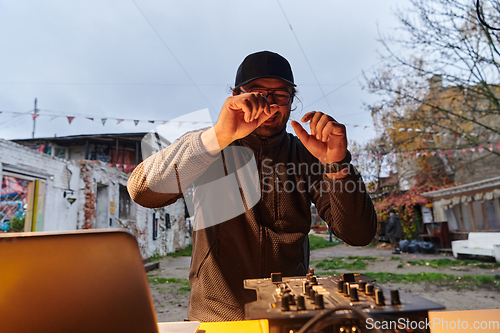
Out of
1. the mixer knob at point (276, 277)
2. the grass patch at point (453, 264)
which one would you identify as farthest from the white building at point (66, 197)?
the grass patch at point (453, 264)

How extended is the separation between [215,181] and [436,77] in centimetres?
708

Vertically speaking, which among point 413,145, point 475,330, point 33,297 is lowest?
point 475,330

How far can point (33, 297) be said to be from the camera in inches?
17.3

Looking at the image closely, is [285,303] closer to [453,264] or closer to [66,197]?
[66,197]

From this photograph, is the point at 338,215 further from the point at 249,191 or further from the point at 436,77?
the point at 436,77

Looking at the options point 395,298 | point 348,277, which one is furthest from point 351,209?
point 395,298

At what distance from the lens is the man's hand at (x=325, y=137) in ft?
3.22

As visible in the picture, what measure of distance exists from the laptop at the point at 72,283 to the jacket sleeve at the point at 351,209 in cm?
82

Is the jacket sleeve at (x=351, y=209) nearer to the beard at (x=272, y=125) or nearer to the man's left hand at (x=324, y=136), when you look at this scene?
the man's left hand at (x=324, y=136)

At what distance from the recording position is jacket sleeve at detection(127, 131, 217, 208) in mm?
1024

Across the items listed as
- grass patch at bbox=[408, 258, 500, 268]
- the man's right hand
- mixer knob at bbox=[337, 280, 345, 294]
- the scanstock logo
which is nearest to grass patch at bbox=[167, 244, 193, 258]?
grass patch at bbox=[408, 258, 500, 268]

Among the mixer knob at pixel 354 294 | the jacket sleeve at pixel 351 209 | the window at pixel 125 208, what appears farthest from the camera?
the window at pixel 125 208

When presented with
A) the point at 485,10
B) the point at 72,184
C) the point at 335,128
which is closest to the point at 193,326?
the point at 335,128

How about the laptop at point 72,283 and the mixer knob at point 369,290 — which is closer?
the laptop at point 72,283
